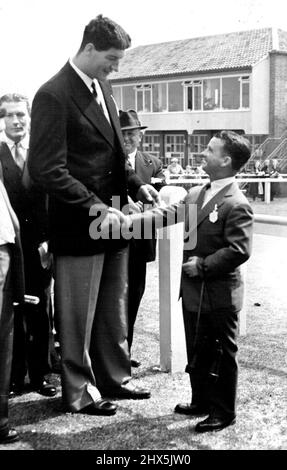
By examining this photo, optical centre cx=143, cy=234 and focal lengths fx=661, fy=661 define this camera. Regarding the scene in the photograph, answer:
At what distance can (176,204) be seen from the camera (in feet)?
13.6

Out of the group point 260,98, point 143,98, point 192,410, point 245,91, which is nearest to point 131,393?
point 192,410

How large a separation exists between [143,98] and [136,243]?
143 feet

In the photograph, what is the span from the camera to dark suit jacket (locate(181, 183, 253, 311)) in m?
3.70

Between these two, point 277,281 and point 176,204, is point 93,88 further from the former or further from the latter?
point 277,281

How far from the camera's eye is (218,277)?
381 cm

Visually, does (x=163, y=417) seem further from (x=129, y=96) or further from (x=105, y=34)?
(x=129, y=96)

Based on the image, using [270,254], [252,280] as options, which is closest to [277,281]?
[252,280]

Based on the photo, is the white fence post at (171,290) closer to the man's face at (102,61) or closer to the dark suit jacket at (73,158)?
the dark suit jacket at (73,158)

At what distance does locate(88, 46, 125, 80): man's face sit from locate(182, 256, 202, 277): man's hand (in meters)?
1.24

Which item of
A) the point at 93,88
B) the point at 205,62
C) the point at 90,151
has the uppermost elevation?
the point at 205,62

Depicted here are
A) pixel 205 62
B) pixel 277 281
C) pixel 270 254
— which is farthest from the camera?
pixel 205 62

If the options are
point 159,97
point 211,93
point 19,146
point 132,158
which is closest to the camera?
point 19,146

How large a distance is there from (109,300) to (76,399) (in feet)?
2.20
